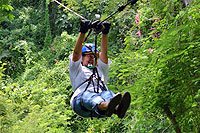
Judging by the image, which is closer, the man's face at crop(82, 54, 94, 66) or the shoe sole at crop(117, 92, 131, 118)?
the shoe sole at crop(117, 92, 131, 118)

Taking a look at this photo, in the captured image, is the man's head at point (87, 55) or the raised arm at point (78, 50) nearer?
the raised arm at point (78, 50)

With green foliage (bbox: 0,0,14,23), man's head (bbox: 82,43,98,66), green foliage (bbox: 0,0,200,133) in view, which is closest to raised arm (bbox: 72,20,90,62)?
man's head (bbox: 82,43,98,66)

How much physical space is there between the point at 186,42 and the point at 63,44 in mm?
6402

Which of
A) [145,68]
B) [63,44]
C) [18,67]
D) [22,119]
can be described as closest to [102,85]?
[145,68]

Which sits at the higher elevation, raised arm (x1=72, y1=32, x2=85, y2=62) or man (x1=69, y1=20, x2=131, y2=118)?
raised arm (x1=72, y1=32, x2=85, y2=62)

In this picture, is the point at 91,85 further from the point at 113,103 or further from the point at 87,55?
the point at 113,103

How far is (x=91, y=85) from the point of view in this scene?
3.34 meters

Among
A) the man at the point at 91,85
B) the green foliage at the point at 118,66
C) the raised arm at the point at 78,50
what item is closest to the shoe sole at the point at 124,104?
the man at the point at 91,85

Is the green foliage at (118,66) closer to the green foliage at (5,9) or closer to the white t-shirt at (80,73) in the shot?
the green foliage at (5,9)

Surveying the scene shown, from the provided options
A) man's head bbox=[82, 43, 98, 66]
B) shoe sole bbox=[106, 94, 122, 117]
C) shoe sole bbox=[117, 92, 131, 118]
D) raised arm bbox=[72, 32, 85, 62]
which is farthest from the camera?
man's head bbox=[82, 43, 98, 66]

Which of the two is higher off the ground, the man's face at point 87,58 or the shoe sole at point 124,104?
the man's face at point 87,58

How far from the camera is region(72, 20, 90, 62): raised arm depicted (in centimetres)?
306

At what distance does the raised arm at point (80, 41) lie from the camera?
3.06 meters

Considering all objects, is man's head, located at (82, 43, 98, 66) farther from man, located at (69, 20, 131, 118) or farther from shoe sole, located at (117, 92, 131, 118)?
shoe sole, located at (117, 92, 131, 118)
